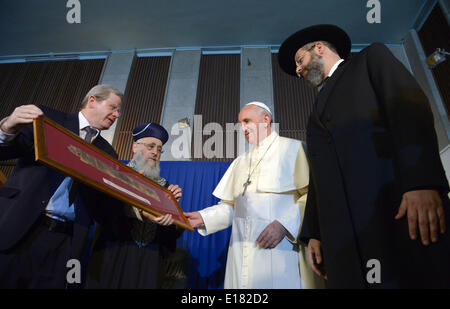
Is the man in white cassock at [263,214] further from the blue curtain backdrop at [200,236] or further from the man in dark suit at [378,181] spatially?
the blue curtain backdrop at [200,236]

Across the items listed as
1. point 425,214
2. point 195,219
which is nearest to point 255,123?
point 195,219

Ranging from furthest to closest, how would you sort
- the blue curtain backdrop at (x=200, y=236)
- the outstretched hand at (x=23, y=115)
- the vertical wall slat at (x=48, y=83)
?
the vertical wall slat at (x=48, y=83)
the blue curtain backdrop at (x=200, y=236)
the outstretched hand at (x=23, y=115)

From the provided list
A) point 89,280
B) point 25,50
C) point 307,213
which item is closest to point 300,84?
point 307,213

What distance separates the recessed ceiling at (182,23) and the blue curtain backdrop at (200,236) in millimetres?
4574

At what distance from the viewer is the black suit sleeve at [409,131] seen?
814 mm

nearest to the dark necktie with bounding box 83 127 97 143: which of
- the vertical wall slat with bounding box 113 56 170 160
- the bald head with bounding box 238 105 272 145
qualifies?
the bald head with bounding box 238 105 272 145

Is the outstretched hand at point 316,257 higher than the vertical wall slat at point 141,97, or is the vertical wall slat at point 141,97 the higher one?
the vertical wall slat at point 141,97

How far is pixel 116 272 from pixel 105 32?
278 inches

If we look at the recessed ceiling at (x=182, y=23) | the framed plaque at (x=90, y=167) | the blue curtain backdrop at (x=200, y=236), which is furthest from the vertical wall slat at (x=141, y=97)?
the framed plaque at (x=90, y=167)

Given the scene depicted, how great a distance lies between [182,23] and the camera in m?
6.78

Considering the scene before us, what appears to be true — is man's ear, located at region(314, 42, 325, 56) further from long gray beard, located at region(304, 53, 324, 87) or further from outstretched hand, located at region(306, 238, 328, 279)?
outstretched hand, located at region(306, 238, 328, 279)

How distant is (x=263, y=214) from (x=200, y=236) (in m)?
1.91

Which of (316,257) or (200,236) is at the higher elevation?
(200,236)

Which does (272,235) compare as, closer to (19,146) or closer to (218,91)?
(19,146)
